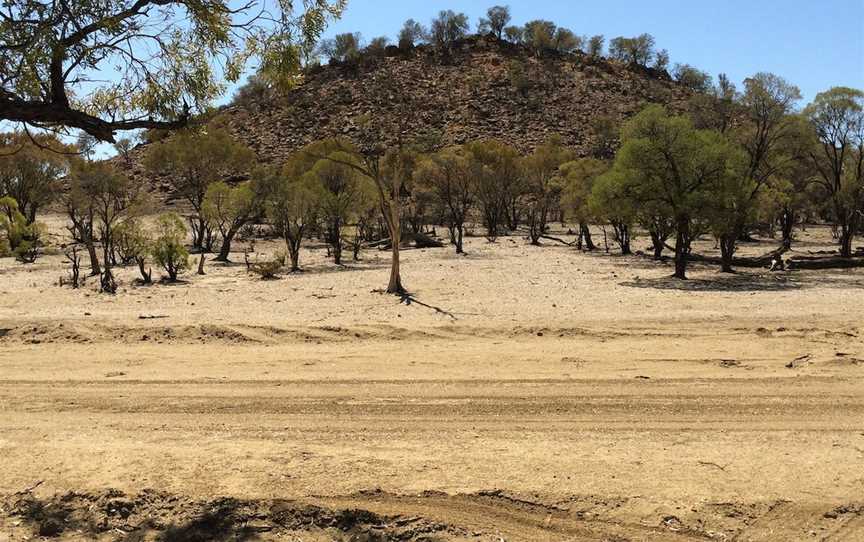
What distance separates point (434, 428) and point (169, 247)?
21.9 metres

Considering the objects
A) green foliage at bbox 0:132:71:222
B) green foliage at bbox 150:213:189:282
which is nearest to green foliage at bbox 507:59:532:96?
green foliage at bbox 0:132:71:222

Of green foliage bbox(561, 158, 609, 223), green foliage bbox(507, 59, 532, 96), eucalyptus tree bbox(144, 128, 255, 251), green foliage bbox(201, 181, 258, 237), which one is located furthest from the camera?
green foliage bbox(507, 59, 532, 96)

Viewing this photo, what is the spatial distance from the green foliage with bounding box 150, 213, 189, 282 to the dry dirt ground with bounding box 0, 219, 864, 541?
12598 millimetres

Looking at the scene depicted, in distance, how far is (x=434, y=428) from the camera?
20.6ft

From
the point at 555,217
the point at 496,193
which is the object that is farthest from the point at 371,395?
the point at 555,217

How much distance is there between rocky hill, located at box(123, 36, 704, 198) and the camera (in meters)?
82.0

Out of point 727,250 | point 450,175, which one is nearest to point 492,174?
point 450,175

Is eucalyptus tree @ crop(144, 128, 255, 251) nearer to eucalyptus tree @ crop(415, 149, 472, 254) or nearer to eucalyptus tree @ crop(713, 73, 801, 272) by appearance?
eucalyptus tree @ crop(415, 149, 472, 254)

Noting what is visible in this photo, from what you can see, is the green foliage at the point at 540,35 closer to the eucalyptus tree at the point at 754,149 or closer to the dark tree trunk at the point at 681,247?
the eucalyptus tree at the point at 754,149

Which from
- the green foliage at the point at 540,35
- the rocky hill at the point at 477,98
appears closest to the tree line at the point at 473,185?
the rocky hill at the point at 477,98

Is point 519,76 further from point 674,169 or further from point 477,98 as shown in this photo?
point 674,169

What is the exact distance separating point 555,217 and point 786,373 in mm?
69143

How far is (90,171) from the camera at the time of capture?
106ft

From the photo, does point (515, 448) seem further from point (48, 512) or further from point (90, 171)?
point (90, 171)
